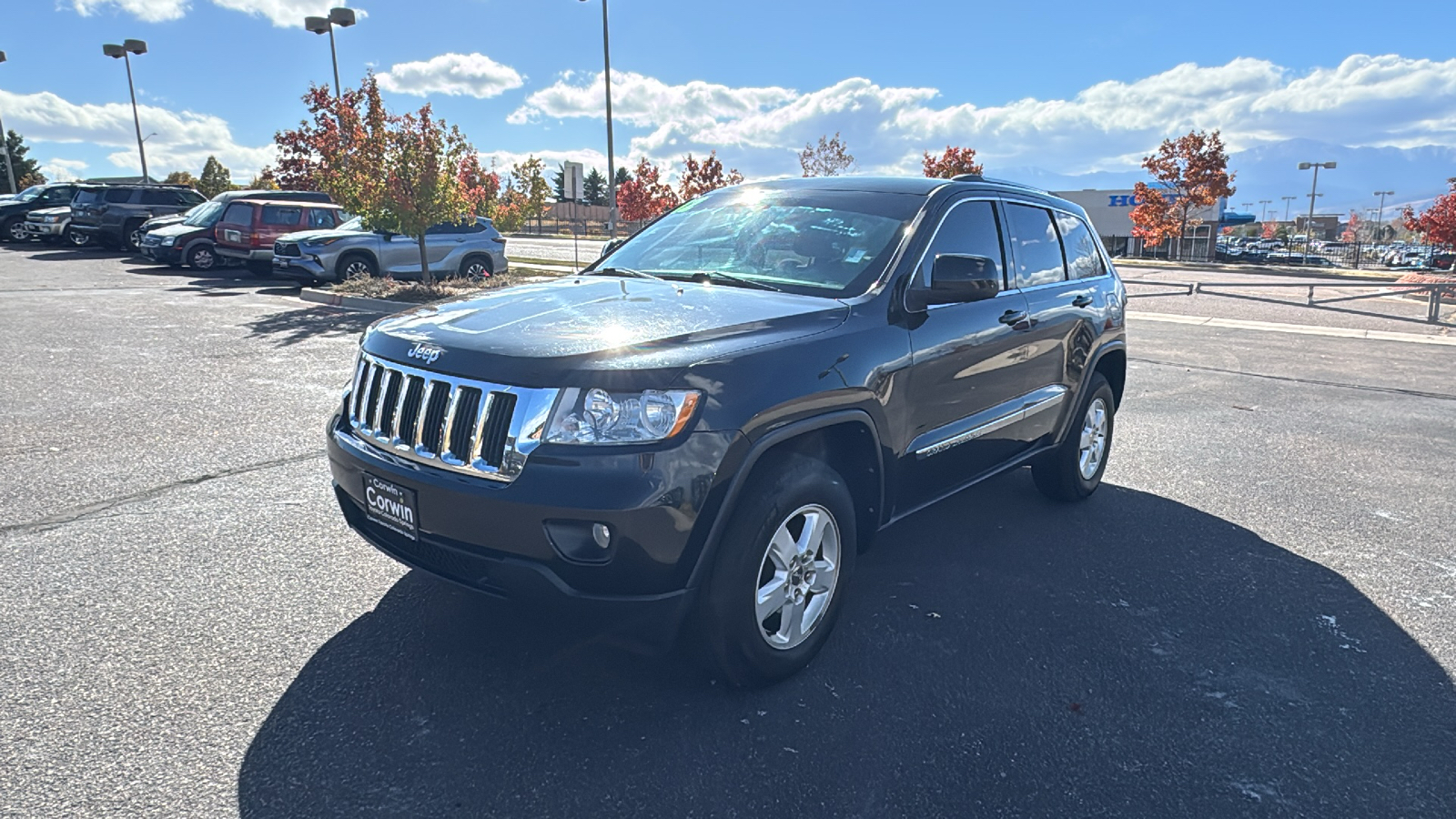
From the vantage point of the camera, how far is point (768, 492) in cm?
297

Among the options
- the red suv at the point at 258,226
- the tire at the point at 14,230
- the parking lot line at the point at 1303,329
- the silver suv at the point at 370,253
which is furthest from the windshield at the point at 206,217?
the parking lot line at the point at 1303,329

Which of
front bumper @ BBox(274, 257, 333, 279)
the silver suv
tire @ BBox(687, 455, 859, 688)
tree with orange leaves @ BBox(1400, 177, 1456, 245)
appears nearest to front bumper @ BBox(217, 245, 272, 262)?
the silver suv

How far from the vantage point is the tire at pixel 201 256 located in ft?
66.3

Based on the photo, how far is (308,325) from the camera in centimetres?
1227

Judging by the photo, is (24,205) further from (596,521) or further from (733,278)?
(596,521)

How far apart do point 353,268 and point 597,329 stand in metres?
15.6

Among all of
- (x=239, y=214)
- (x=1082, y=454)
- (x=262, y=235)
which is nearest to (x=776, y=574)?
(x=1082, y=454)

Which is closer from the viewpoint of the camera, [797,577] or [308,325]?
[797,577]

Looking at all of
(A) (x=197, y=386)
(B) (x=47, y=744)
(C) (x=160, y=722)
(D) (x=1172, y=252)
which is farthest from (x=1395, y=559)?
(D) (x=1172, y=252)

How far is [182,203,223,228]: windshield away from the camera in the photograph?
20.0 m

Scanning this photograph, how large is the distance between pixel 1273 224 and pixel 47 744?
146 metres

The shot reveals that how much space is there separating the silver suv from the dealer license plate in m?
14.4

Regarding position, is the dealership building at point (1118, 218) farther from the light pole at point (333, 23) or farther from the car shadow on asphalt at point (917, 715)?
the car shadow on asphalt at point (917, 715)

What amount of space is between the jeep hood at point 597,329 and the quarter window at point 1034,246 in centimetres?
167
